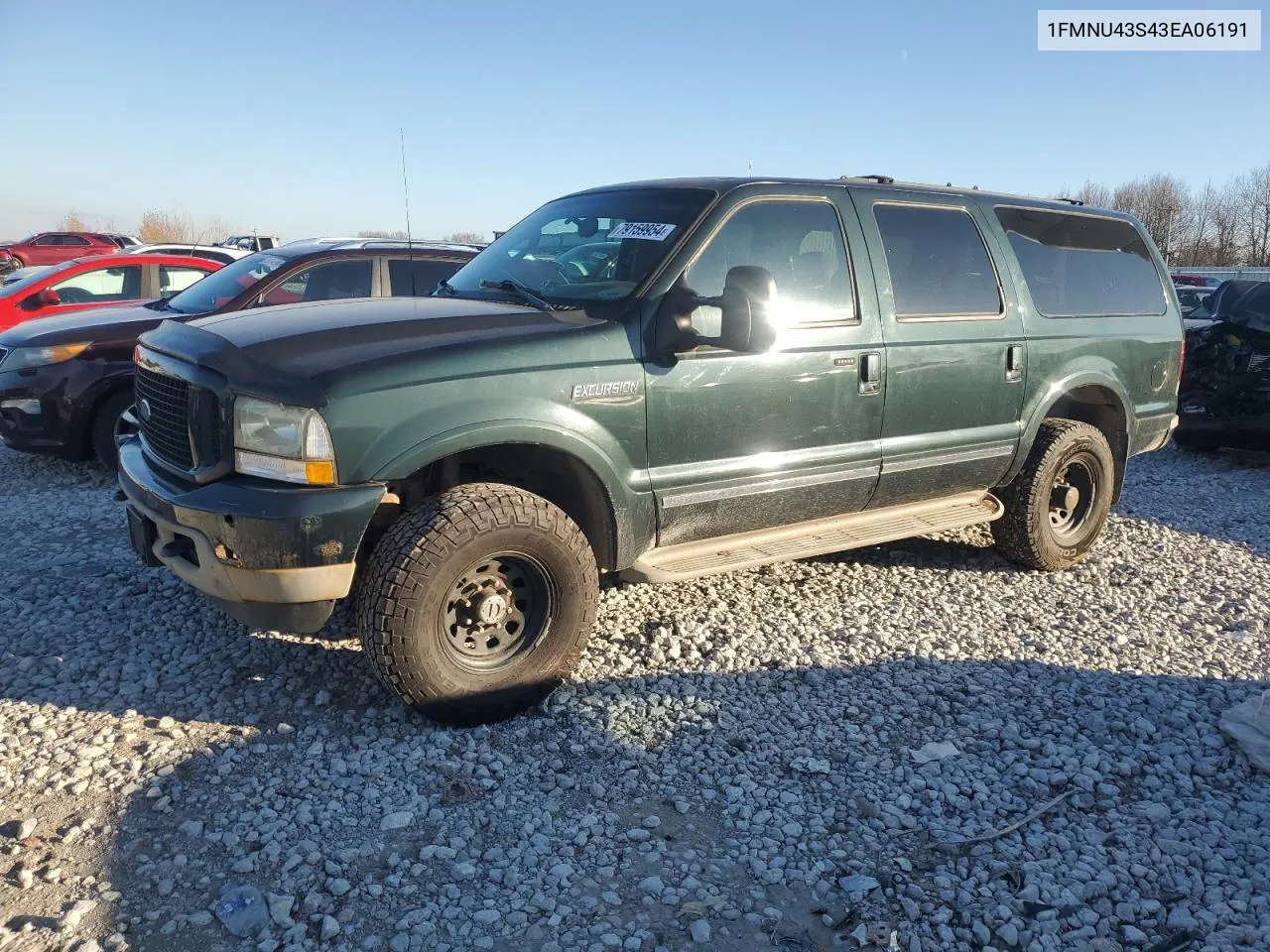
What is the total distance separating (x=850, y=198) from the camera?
14.3ft

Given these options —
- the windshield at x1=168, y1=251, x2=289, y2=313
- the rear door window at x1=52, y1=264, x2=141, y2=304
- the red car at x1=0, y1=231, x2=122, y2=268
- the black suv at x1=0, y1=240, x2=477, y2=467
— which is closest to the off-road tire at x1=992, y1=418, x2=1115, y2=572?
the black suv at x1=0, y1=240, x2=477, y2=467

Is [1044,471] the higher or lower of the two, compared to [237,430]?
lower

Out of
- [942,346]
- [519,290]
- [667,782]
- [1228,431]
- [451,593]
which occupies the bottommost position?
[667,782]

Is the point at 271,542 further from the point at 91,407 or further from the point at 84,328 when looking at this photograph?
the point at 84,328

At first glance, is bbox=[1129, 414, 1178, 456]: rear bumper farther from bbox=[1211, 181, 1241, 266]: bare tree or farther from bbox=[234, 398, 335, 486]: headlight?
bbox=[1211, 181, 1241, 266]: bare tree

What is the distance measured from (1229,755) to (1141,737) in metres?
0.28

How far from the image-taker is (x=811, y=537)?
14.1 ft

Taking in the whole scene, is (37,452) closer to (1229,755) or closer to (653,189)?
(653,189)

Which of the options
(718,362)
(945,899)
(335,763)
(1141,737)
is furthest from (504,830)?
(1141,737)

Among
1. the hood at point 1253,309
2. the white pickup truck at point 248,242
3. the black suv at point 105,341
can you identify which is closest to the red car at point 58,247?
the white pickup truck at point 248,242

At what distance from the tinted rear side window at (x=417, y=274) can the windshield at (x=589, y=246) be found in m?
2.88

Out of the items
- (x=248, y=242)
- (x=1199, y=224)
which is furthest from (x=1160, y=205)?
(x=248, y=242)

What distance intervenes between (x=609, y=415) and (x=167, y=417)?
1618 mm

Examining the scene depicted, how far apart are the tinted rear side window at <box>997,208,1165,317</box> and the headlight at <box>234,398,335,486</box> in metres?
3.71
